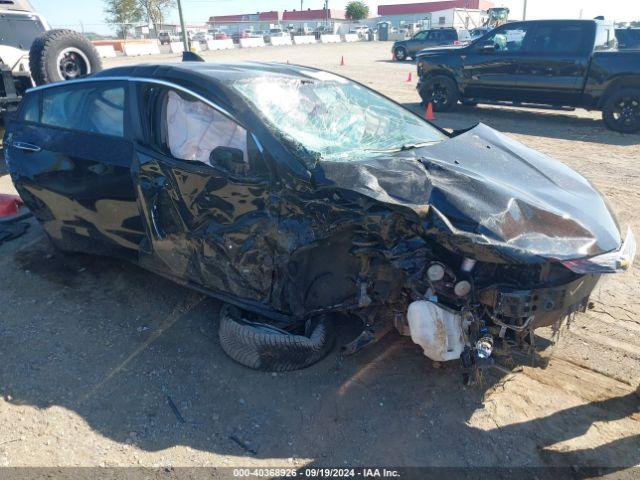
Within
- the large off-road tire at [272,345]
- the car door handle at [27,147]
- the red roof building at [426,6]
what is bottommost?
the large off-road tire at [272,345]

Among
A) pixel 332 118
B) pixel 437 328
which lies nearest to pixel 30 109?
pixel 332 118

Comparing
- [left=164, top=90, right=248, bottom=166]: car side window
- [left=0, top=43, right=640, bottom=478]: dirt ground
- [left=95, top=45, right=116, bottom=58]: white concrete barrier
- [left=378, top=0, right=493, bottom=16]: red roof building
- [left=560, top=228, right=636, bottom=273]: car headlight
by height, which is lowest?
[left=0, top=43, right=640, bottom=478]: dirt ground

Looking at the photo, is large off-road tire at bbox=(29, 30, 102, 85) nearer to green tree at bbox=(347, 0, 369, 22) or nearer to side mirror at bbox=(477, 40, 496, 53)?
side mirror at bbox=(477, 40, 496, 53)

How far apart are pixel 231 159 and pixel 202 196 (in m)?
0.32

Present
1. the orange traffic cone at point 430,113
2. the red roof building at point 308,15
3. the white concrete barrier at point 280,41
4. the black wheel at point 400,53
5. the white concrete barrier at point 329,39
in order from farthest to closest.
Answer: the red roof building at point 308,15
the white concrete barrier at point 329,39
the white concrete barrier at point 280,41
the black wheel at point 400,53
the orange traffic cone at point 430,113

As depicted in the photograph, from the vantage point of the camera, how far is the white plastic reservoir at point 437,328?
2.56 meters

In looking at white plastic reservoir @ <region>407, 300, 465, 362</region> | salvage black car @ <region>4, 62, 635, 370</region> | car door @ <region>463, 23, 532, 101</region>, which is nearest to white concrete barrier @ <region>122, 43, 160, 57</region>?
car door @ <region>463, 23, 532, 101</region>

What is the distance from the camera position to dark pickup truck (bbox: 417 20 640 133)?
870 cm

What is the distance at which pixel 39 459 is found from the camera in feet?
8.01

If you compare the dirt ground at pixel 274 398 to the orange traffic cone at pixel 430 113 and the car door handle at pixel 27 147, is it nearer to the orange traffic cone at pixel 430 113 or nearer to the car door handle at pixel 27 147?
the car door handle at pixel 27 147

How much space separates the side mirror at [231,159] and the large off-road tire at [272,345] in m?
0.97

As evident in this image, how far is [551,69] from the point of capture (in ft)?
30.2

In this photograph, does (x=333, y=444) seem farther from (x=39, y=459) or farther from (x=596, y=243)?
(x=596, y=243)

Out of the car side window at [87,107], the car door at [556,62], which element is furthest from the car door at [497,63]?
the car side window at [87,107]
